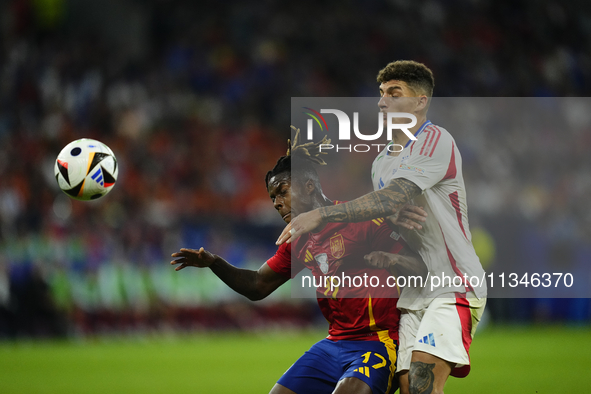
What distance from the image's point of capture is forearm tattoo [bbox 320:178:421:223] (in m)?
3.68

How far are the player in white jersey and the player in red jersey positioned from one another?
0.44 feet

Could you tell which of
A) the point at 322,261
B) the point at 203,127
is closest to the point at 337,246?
the point at 322,261

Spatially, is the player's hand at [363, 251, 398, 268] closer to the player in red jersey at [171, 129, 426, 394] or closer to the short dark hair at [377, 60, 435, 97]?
the player in red jersey at [171, 129, 426, 394]

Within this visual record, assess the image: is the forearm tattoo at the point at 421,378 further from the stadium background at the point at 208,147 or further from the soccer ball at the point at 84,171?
the stadium background at the point at 208,147

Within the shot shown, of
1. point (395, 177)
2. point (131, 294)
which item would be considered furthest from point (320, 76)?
point (395, 177)

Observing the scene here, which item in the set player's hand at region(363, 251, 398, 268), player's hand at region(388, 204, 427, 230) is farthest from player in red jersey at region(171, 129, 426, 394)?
player's hand at region(388, 204, 427, 230)

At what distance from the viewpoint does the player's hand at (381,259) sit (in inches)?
161

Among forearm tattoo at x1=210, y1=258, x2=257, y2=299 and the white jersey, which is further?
forearm tattoo at x1=210, y1=258, x2=257, y2=299

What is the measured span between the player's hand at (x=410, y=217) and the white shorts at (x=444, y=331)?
458mm

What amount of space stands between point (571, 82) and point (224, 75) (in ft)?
30.4

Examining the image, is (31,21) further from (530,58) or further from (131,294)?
(530,58)

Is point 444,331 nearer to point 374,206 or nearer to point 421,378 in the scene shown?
point 421,378

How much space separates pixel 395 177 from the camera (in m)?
3.79

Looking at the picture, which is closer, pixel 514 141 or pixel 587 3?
pixel 514 141
